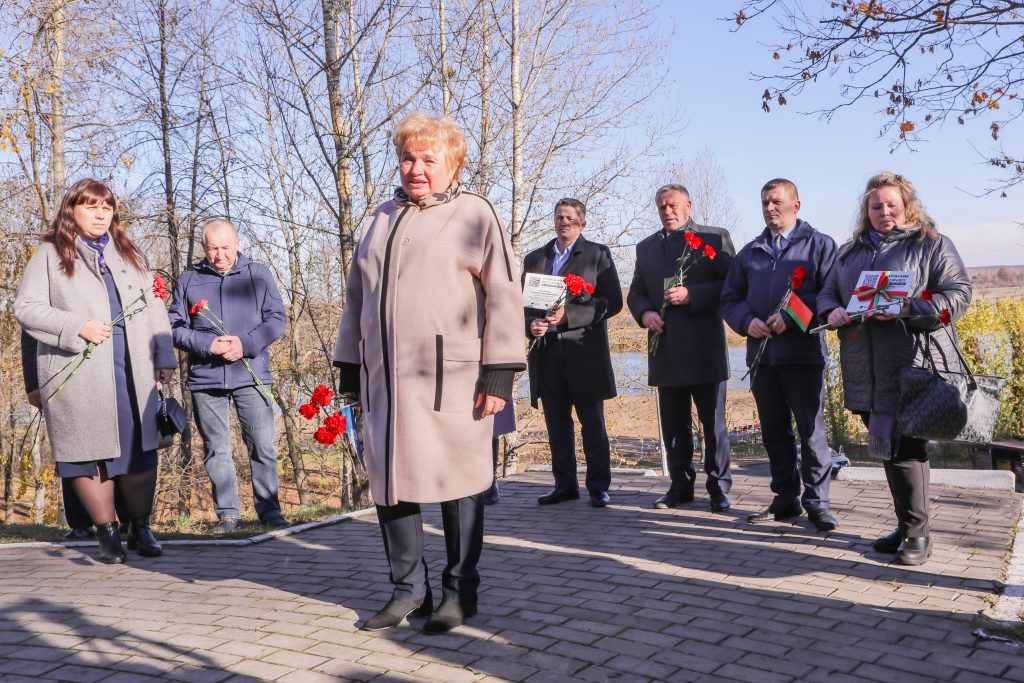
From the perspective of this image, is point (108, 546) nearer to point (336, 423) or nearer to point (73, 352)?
point (73, 352)

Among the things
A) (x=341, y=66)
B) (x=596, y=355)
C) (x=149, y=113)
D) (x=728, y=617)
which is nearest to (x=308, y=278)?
(x=149, y=113)

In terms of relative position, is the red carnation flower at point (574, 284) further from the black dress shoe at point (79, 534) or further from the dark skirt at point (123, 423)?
the black dress shoe at point (79, 534)

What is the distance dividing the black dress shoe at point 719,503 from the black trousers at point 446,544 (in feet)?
9.03

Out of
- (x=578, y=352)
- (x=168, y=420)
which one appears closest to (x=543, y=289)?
(x=578, y=352)

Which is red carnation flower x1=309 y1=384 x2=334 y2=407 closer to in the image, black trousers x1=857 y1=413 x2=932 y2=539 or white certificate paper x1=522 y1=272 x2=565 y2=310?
white certificate paper x1=522 y1=272 x2=565 y2=310

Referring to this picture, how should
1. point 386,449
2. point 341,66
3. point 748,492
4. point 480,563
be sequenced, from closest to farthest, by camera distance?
point 386,449 → point 480,563 → point 748,492 → point 341,66

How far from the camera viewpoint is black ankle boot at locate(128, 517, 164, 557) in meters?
5.82

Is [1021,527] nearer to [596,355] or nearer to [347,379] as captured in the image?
[596,355]

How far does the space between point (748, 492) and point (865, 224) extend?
8.56 ft

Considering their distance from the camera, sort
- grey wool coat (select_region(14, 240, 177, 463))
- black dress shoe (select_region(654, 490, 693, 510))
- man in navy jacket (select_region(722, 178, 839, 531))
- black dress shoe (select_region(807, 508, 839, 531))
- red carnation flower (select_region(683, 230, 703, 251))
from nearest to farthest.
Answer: grey wool coat (select_region(14, 240, 177, 463))
black dress shoe (select_region(807, 508, 839, 531))
man in navy jacket (select_region(722, 178, 839, 531))
red carnation flower (select_region(683, 230, 703, 251))
black dress shoe (select_region(654, 490, 693, 510))

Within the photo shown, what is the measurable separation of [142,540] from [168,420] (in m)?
0.79

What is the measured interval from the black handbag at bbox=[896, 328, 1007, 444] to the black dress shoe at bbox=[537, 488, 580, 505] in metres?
2.85

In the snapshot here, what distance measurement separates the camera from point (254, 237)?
13.5 meters

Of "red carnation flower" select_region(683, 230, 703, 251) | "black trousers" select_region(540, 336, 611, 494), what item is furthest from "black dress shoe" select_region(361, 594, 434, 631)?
"red carnation flower" select_region(683, 230, 703, 251)
